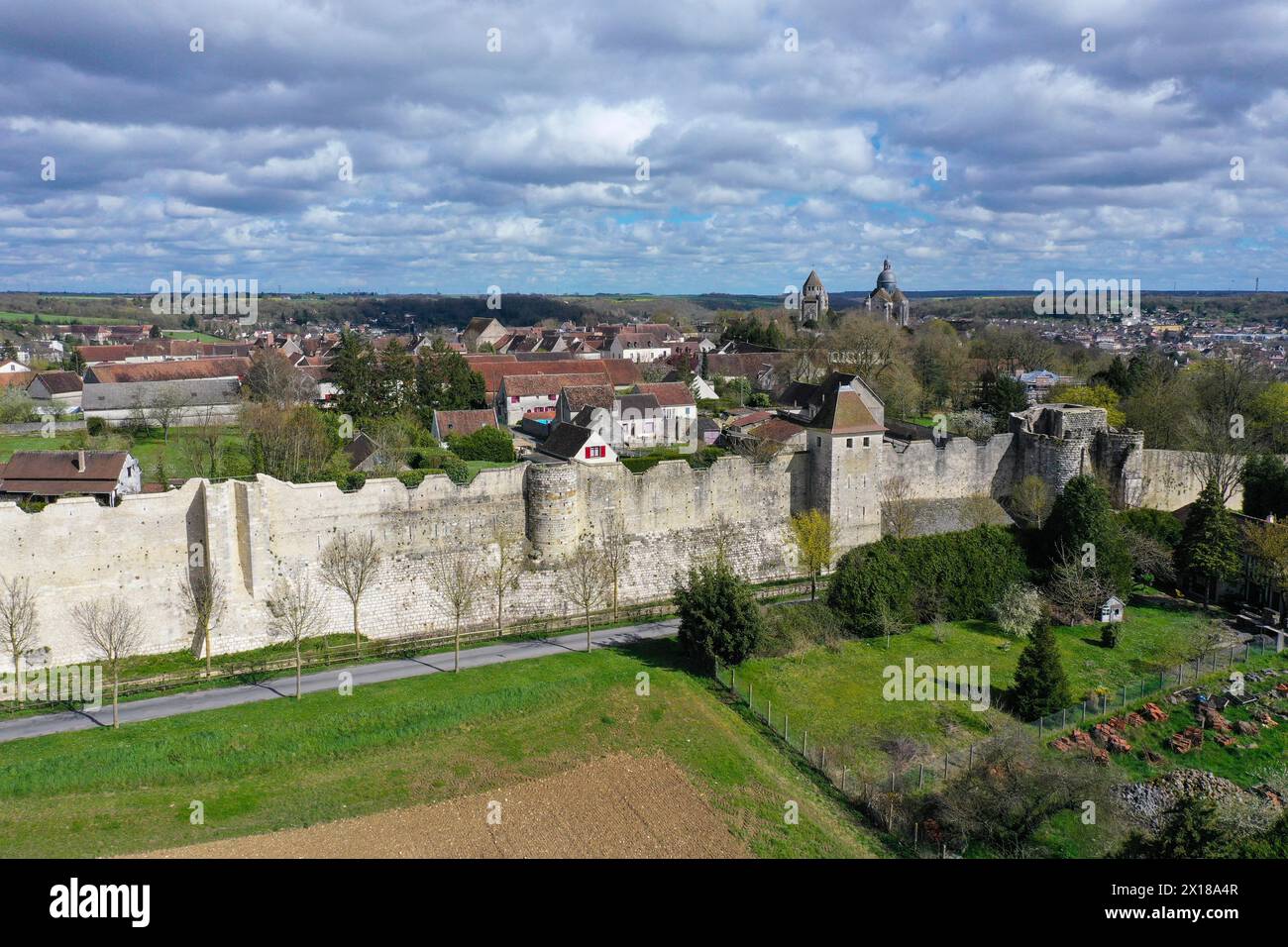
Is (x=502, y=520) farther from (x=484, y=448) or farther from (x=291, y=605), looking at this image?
(x=484, y=448)

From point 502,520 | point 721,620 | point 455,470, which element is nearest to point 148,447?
point 455,470

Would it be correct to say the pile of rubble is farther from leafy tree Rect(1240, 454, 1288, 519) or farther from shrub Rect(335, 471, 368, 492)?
shrub Rect(335, 471, 368, 492)

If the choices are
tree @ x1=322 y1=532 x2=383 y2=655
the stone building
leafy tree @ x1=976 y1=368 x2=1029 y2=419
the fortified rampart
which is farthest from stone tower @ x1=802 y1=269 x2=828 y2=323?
tree @ x1=322 y1=532 x2=383 y2=655

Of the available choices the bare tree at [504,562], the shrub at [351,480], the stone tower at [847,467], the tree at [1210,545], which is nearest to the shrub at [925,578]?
the stone tower at [847,467]

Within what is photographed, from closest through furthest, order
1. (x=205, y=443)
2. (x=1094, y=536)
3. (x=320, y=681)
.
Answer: (x=320, y=681), (x=1094, y=536), (x=205, y=443)
